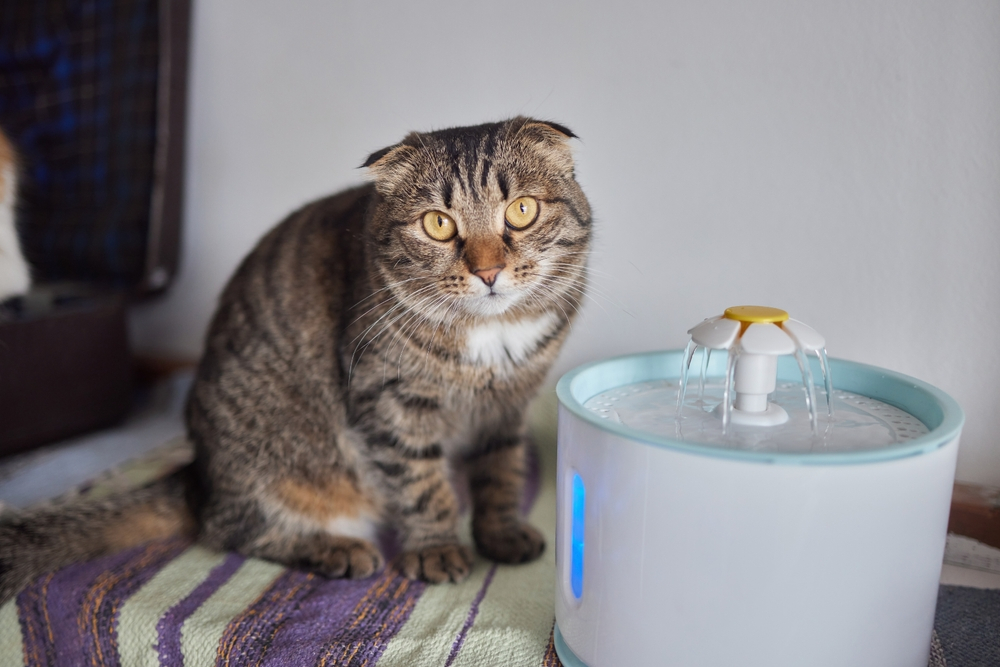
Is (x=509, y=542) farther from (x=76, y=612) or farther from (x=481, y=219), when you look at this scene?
(x=76, y=612)

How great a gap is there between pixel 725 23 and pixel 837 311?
0.45 m

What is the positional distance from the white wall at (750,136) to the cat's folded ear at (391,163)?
259 mm

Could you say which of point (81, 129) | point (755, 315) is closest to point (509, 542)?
point (755, 315)

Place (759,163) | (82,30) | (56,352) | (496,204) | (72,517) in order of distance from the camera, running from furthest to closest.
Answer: (82,30) < (56,352) < (72,517) < (759,163) < (496,204)

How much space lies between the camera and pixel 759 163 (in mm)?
1011

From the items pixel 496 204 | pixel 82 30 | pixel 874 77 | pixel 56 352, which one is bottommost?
pixel 56 352

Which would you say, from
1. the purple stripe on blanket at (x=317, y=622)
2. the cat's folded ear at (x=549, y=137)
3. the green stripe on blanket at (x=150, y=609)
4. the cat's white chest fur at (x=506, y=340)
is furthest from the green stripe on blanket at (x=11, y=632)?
the cat's folded ear at (x=549, y=137)

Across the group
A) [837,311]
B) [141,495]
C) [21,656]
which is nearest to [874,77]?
[837,311]

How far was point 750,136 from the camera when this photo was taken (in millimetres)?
1005

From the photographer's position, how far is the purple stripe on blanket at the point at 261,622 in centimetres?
87

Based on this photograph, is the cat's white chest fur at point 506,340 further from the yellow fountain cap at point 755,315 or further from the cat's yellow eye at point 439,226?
the yellow fountain cap at point 755,315

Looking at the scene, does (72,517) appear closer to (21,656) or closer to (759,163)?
(21,656)

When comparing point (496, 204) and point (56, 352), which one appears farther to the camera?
point (56, 352)

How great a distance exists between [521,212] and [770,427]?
409 millimetres
